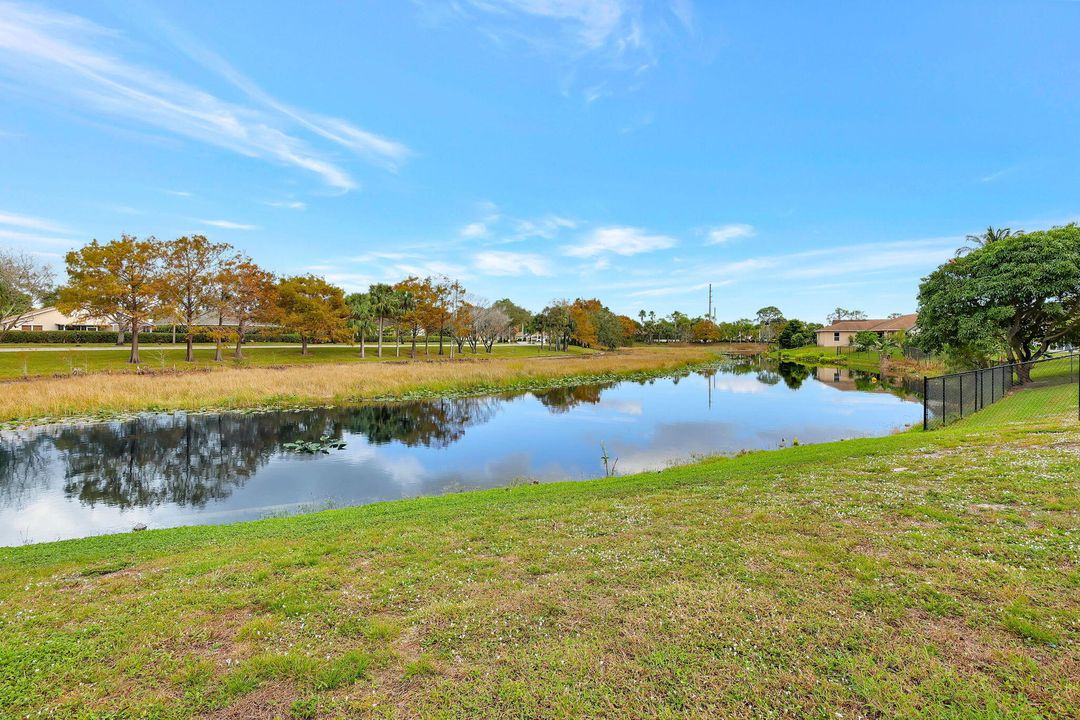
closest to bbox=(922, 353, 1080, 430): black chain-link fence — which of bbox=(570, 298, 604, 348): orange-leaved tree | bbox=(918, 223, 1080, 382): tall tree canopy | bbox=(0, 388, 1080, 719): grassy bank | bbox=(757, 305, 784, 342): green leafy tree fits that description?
bbox=(918, 223, 1080, 382): tall tree canopy

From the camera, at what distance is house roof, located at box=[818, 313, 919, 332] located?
79500 mm

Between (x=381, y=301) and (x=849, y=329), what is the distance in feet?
279

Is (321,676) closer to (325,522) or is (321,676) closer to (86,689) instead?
(86,689)

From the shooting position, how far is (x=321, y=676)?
354cm

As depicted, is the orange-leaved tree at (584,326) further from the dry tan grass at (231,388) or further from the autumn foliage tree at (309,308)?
the dry tan grass at (231,388)

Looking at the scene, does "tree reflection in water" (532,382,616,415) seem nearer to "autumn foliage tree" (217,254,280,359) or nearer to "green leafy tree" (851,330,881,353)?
"autumn foliage tree" (217,254,280,359)

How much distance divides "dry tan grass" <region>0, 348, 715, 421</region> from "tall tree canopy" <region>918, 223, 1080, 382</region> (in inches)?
1057

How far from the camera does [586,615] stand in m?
4.29

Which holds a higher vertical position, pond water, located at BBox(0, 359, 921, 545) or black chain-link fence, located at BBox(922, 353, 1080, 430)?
black chain-link fence, located at BBox(922, 353, 1080, 430)

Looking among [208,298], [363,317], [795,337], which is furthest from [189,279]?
[795,337]

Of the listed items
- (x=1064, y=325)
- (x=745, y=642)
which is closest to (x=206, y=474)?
(x=745, y=642)

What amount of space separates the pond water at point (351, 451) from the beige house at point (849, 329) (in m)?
67.5

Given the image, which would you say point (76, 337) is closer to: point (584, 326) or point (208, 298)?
point (208, 298)

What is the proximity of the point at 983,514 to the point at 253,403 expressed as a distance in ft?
92.2
